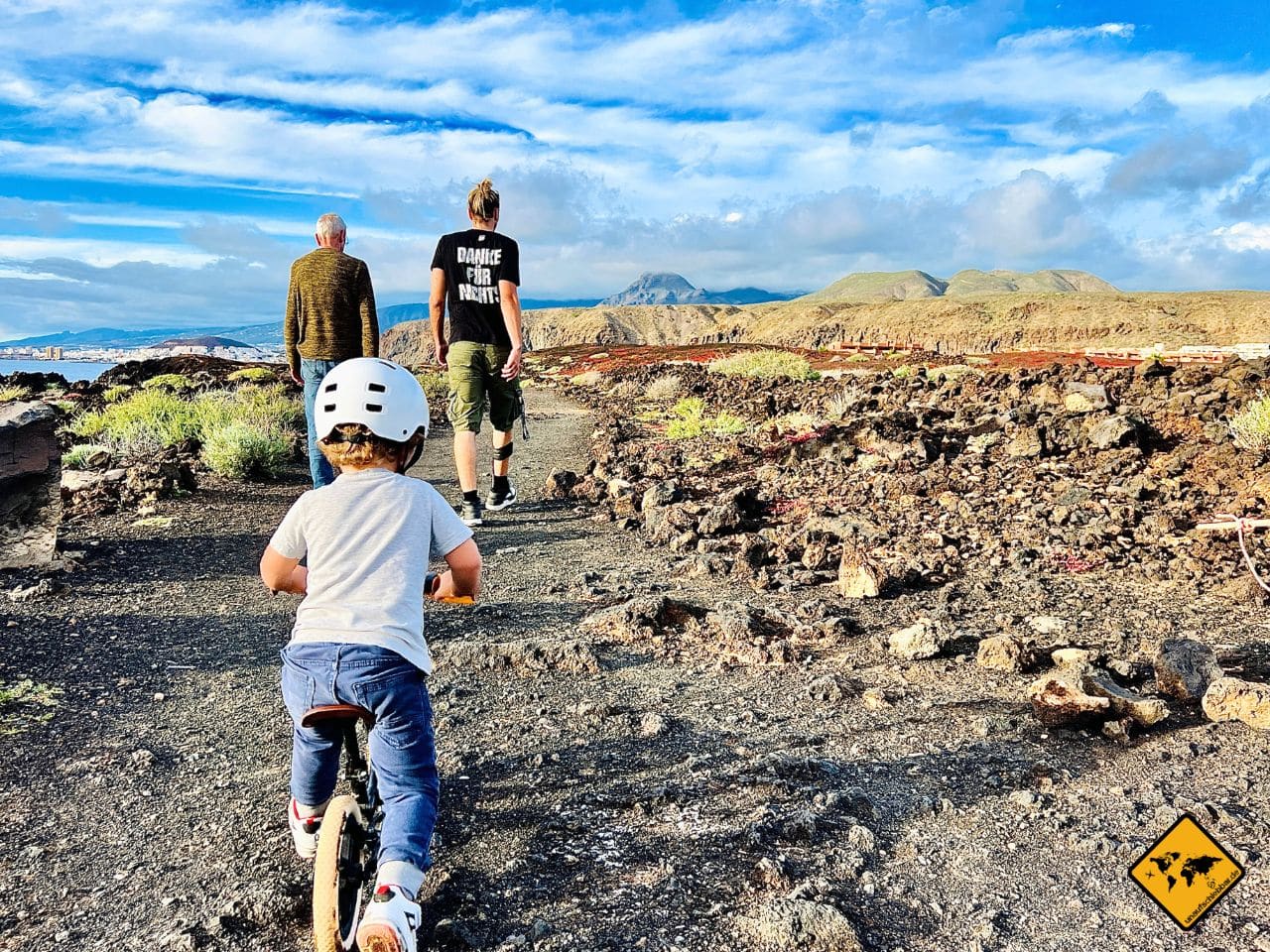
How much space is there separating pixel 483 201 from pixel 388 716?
5011 mm

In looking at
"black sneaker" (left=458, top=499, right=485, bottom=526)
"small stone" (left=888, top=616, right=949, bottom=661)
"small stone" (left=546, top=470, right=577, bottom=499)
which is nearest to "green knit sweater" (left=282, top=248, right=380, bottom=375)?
"black sneaker" (left=458, top=499, right=485, bottom=526)

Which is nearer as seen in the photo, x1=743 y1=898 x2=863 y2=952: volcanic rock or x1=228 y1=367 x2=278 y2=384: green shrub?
x1=743 y1=898 x2=863 y2=952: volcanic rock

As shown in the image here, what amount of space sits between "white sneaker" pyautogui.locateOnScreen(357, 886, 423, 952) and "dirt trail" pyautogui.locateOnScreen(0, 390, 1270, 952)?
0.94 feet

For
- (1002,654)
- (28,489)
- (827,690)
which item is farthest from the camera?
(28,489)

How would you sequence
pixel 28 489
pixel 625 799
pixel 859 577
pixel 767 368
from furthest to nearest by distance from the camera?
pixel 767 368
pixel 28 489
pixel 859 577
pixel 625 799

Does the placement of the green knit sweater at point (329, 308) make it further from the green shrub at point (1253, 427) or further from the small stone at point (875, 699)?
the green shrub at point (1253, 427)

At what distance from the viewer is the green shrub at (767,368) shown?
19.9 m

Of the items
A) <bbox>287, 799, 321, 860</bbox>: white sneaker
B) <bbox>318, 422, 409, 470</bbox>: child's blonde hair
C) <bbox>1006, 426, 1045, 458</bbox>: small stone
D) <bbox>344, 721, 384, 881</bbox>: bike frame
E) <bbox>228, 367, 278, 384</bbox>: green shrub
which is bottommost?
<bbox>287, 799, 321, 860</bbox>: white sneaker

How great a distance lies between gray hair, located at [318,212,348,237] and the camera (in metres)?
6.20

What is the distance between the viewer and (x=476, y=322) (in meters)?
6.70

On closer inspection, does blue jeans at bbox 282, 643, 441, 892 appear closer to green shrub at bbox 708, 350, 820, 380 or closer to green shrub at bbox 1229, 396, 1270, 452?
green shrub at bbox 1229, 396, 1270, 452

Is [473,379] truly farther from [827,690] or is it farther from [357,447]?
[357,447]

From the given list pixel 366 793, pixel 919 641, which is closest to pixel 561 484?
pixel 919 641

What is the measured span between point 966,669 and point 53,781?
3.80 meters
